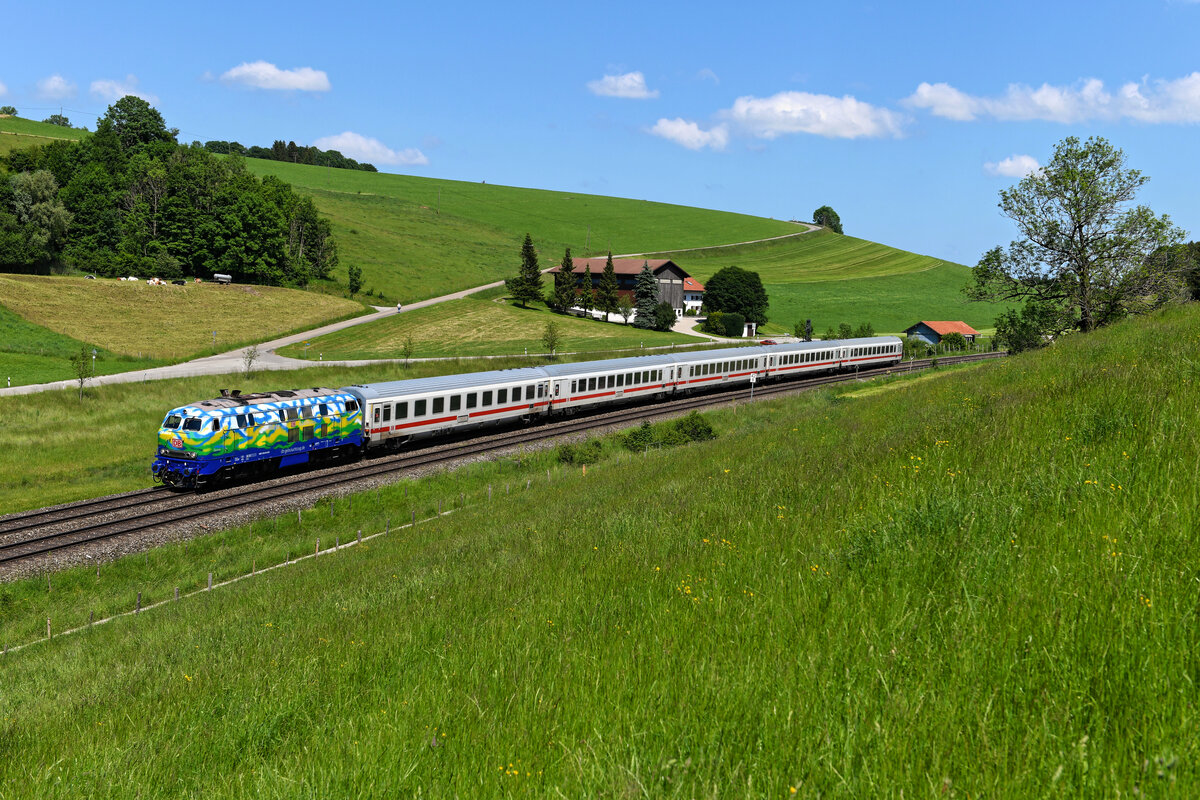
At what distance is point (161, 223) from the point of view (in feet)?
331

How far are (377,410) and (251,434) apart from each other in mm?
5448

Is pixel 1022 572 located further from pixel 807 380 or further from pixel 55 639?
pixel 807 380

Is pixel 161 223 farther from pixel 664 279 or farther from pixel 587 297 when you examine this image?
pixel 664 279

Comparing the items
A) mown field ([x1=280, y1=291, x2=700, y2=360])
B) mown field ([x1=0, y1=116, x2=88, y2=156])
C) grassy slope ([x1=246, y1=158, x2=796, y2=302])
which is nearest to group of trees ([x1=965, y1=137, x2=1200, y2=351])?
mown field ([x1=280, y1=291, x2=700, y2=360])

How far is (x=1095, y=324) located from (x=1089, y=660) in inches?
1635

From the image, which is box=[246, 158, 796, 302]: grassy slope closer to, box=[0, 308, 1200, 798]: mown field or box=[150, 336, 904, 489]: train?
box=[150, 336, 904, 489]: train

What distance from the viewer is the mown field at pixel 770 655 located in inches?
153

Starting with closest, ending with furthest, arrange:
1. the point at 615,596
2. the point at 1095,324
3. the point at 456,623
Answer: the point at 615,596 → the point at 456,623 → the point at 1095,324

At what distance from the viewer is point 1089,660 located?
13.7 feet

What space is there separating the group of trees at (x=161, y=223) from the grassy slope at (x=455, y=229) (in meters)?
11.5

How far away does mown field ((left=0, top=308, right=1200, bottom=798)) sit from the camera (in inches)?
153

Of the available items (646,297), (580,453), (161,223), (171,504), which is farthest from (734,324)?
(171,504)

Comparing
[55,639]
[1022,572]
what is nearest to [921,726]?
[1022,572]

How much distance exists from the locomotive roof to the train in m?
0.05
